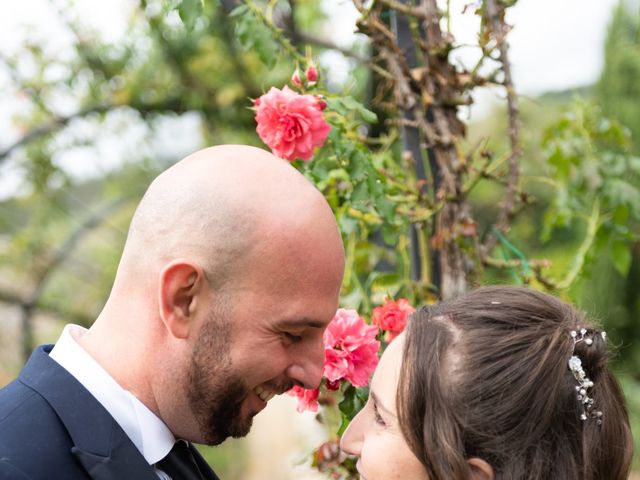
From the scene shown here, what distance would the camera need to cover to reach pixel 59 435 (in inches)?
68.2

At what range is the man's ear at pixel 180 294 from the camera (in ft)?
6.02

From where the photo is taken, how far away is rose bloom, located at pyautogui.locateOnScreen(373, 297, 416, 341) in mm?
2215

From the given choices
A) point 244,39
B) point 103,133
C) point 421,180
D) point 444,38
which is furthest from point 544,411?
point 103,133

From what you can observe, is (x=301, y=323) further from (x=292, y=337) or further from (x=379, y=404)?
(x=379, y=404)

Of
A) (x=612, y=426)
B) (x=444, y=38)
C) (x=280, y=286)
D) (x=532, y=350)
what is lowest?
(x=612, y=426)

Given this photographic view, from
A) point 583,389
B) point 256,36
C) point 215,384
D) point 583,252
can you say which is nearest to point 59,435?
point 215,384

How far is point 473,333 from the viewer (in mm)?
1991

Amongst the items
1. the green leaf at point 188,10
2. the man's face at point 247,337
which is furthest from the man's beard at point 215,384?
the green leaf at point 188,10

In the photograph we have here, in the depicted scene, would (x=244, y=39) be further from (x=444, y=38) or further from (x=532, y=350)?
(x=532, y=350)

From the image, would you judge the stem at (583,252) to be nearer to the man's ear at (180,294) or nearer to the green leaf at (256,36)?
the green leaf at (256,36)

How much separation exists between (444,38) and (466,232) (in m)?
0.60

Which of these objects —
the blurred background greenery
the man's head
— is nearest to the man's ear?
the man's head

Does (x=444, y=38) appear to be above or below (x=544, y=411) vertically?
above

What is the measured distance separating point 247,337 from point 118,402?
0.32m
